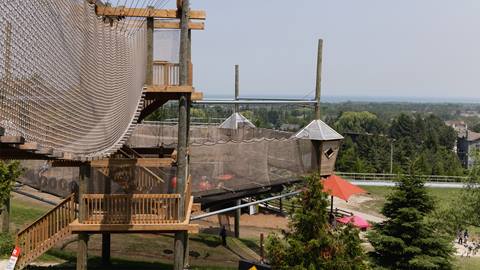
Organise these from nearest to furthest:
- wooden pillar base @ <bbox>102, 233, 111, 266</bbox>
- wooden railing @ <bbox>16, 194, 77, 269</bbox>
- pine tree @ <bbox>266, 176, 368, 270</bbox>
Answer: pine tree @ <bbox>266, 176, 368, 270</bbox> → wooden railing @ <bbox>16, 194, 77, 269</bbox> → wooden pillar base @ <bbox>102, 233, 111, 266</bbox>

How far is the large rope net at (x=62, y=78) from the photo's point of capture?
3748 millimetres

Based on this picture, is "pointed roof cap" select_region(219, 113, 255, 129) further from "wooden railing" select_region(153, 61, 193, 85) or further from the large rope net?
the large rope net

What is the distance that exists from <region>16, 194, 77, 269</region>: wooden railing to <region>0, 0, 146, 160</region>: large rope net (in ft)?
9.86

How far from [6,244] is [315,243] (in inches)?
338

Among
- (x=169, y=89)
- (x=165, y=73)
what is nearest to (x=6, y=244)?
(x=165, y=73)

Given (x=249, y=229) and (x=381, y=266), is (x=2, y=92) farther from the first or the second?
(x=249, y=229)

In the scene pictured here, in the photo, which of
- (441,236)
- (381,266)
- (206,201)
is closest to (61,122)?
(206,201)

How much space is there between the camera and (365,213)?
26.7 metres

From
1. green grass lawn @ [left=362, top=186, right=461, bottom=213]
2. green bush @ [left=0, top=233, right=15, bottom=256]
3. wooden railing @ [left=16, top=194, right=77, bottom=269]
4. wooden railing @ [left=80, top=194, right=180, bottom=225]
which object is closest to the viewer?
wooden railing @ [left=80, top=194, right=180, bottom=225]

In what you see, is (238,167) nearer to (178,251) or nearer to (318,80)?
(318,80)

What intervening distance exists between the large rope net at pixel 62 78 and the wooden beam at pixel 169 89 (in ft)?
5.07

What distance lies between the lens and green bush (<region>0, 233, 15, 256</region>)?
41.4 ft

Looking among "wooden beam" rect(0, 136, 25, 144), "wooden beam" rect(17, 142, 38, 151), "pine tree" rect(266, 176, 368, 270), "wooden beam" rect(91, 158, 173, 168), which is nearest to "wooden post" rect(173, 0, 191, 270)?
"wooden beam" rect(91, 158, 173, 168)

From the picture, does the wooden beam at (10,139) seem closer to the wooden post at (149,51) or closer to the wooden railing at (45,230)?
the wooden post at (149,51)
